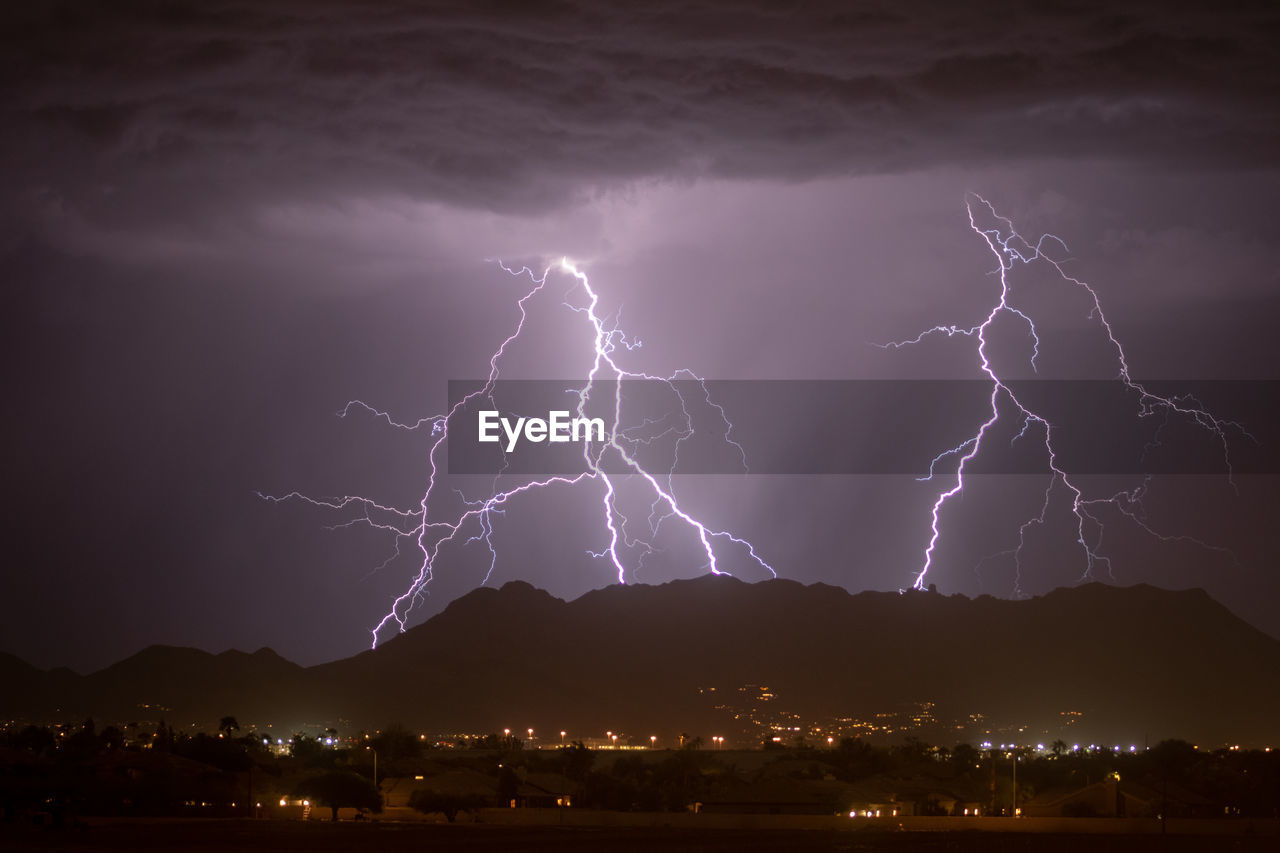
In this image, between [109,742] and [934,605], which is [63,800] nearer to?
[109,742]

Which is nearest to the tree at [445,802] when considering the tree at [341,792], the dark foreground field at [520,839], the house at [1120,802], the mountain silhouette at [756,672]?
the tree at [341,792]

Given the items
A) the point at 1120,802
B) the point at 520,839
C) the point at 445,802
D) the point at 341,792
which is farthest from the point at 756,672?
the point at 520,839

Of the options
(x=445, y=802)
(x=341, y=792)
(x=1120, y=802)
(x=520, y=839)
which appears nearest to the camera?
(x=520, y=839)

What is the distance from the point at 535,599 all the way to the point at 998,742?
67.0 metres

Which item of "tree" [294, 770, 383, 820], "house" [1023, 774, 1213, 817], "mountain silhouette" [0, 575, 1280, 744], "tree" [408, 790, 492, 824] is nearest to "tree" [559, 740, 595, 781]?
"tree" [408, 790, 492, 824]

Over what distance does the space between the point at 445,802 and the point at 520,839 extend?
11.1 metres

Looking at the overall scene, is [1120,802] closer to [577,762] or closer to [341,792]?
Result: [577,762]

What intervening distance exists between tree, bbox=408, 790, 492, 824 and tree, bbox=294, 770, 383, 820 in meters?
1.47

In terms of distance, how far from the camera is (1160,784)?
178 feet

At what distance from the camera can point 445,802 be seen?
163 feet

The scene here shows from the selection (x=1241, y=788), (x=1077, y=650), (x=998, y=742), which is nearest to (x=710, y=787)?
(x=1241, y=788)

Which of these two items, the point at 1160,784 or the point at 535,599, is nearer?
the point at 1160,784

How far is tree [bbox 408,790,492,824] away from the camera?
4962 cm

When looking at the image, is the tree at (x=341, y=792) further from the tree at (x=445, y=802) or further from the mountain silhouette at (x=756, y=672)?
the mountain silhouette at (x=756, y=672)
